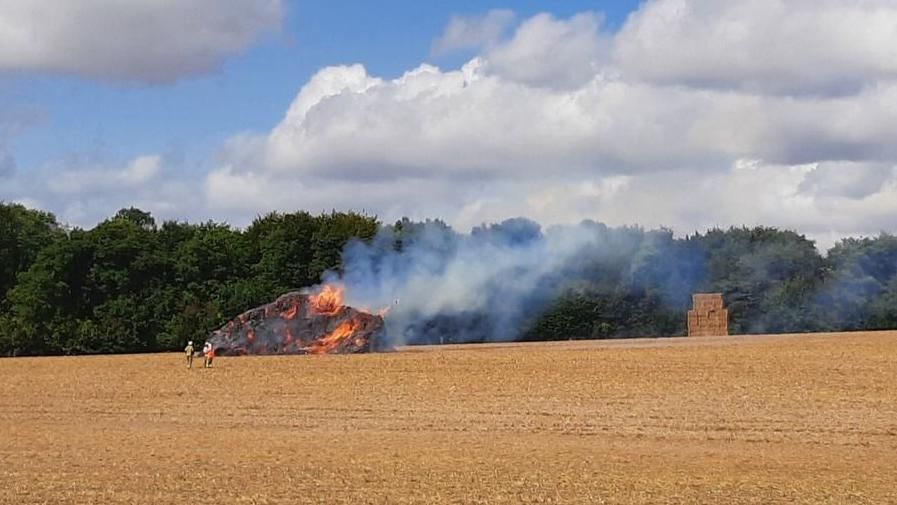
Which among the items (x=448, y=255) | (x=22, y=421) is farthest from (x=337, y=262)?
(x=22, y=421)

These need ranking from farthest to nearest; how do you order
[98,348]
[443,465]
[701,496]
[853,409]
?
1. [98,348]
2. [853,409]
3. [443,465]
4. [701,496]

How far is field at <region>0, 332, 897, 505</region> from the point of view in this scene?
70.9 feet

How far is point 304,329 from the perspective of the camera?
5900cm

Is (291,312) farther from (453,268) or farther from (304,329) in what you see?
(453,268)

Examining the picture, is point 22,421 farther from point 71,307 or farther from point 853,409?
point 71,307

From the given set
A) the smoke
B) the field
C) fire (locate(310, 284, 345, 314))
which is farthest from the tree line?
the field

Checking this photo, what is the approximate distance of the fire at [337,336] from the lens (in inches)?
2295

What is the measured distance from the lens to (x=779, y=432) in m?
29.9

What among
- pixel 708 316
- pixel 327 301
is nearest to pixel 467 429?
pixel 327 301

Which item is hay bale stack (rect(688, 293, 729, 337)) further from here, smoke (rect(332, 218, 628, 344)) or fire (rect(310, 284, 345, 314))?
fire (rect(310, 284, 345, 314))

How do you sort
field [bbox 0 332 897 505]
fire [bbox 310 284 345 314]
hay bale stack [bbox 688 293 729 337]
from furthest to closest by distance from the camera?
hay bale stack [bbox 688 293 729 337]
fire [bbox 310 284 345 314]
field [bbox 0 332 897 505]

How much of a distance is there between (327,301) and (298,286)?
1615 centimetres

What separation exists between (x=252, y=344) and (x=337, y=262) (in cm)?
1410

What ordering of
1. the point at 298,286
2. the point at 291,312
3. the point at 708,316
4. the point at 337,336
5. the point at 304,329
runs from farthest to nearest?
the point at 298,286
the point at 708,316
the point at 291,312
the point at 304,329
the point at 337,336
